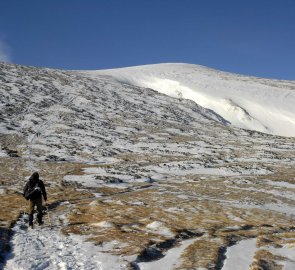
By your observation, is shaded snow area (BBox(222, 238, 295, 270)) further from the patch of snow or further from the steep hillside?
the patch of snow

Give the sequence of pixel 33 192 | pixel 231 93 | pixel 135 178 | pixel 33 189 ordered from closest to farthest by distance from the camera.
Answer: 1. pixel 33 192
2. pixel 33 189
3. pixel 135 178
4. pixel 231 93

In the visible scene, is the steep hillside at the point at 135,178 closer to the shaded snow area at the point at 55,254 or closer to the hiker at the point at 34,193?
the shaded snow area at the point at 55,254

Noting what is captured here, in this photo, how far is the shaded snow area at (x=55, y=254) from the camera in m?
12.1

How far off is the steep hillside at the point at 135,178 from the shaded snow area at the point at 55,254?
1.6 inches

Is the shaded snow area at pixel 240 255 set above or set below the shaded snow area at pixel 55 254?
below

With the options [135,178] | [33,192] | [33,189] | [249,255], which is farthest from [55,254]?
[135,178]

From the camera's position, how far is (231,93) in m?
113

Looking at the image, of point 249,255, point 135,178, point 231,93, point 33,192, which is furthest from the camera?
point 231,93

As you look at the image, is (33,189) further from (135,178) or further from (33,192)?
(135,178)

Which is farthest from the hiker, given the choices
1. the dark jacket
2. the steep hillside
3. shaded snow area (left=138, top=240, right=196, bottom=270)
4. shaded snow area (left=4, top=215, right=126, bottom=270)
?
shaded snow area (left=138, top=240, right=196, bottom=270)

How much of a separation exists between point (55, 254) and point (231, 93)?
4104 inches

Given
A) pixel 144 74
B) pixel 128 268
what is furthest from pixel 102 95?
pixel 128 268

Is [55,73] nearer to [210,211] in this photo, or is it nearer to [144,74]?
[144,74]

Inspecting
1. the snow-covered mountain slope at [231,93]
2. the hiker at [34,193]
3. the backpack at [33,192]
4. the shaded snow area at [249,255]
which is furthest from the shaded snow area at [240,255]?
the snow-covered mountain slope at [231,93]
